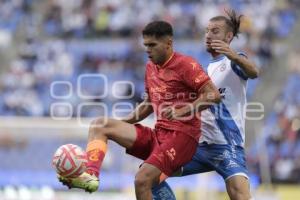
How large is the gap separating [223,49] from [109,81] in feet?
40.5

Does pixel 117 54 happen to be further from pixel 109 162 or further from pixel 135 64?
pixel 109 162

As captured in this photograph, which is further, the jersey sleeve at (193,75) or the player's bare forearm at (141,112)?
the player's bare forearm at (141,112)

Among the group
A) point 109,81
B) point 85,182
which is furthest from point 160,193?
point 109,81

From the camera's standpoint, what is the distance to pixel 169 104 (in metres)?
7.87

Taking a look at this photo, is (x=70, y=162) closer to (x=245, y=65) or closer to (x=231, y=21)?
(x=245, y=65)

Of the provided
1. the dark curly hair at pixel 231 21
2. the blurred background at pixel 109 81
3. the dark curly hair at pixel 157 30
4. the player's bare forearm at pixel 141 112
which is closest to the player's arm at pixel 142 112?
the player's bare forearm at pixel 141 112

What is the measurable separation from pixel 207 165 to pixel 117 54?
12.8 metres

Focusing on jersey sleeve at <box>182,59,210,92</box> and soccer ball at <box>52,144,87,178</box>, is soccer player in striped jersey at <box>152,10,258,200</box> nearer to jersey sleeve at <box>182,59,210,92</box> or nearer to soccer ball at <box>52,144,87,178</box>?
jersey sleeve at <box>182,59,210,92</box>

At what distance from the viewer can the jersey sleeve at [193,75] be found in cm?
764

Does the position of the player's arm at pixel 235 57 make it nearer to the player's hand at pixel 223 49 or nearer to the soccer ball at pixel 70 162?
the player's hand at pixel 223 49

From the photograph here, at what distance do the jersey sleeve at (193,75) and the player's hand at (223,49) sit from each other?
0.28 metres

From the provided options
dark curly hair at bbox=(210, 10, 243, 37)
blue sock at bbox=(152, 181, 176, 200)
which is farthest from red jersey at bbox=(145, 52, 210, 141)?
dark curly hair at bbox=(210, 10, 243, 37)

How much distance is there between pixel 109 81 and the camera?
2000 centimetres

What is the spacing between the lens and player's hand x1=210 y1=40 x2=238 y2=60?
779 centimetres
